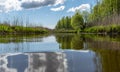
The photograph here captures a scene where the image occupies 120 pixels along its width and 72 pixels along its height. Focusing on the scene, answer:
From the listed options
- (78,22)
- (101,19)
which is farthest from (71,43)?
(78,22)

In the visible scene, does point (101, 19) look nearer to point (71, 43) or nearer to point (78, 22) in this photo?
point (78, 22)

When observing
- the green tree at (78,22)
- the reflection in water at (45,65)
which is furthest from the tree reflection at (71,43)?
the green tree at (78,22)

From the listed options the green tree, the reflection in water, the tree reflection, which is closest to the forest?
the green tree

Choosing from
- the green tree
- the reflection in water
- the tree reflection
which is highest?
the green tree

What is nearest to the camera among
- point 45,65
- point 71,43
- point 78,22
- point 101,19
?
point 45,65

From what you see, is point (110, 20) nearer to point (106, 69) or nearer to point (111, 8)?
point (111, 8)

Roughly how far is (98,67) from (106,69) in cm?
29

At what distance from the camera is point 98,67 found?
700 cm

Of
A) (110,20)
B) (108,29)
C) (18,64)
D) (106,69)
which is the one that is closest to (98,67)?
(106,69)

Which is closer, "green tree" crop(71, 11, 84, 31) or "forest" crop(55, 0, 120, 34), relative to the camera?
"forest" crop(55, 0, 120, 34)

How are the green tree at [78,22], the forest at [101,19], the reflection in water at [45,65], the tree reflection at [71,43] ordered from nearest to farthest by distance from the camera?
1. the reflection in water at [45,65]
2. the tree reflection at [71,43]
3. the forest at [101,19]
4. the green tree at [78,22]

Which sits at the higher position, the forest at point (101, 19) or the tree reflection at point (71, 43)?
the forest at point (101, 19)

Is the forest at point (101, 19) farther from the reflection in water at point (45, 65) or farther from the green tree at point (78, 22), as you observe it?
the reflection in water at point (45, 65)

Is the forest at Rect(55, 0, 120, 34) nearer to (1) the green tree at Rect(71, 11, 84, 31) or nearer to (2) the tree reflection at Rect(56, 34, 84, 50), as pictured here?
(1) the green tree at Rect(71, 11, 84, 31)
